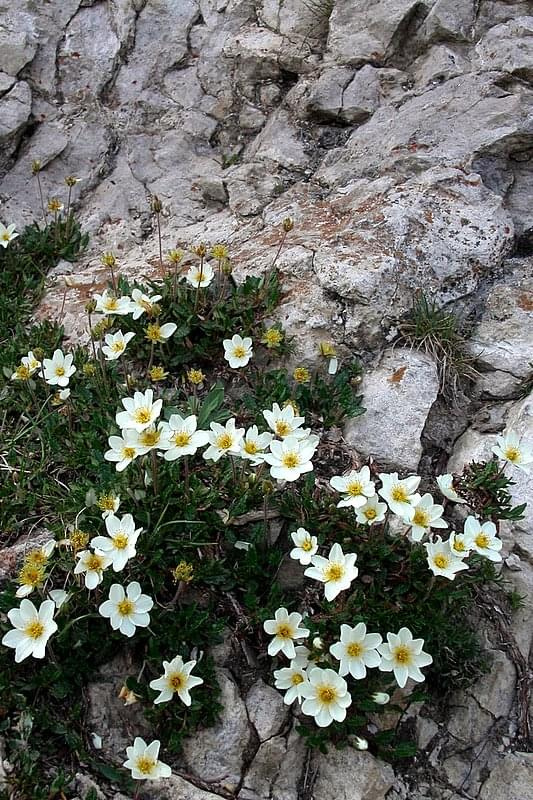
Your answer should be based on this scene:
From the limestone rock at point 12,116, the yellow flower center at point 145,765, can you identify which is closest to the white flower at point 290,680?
the yellow flower center at point 145,765

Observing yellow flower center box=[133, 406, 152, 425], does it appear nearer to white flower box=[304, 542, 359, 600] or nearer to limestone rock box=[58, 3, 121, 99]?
white flower box=[304, 542, 359, 600]

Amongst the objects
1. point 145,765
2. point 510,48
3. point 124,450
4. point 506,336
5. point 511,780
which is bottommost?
point 511,780

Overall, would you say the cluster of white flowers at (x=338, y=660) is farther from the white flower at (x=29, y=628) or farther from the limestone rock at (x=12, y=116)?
the limestone rock at (x=12, y=116)

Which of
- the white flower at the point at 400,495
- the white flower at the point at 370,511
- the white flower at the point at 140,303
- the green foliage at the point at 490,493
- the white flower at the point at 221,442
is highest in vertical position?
the white flower at the point at 140,303

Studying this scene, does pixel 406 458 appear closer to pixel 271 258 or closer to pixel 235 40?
pixel 271 258

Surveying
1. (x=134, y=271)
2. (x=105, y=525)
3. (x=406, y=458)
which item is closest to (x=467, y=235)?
(x=406, y=458)

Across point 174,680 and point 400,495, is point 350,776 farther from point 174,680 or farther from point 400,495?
point 400,495

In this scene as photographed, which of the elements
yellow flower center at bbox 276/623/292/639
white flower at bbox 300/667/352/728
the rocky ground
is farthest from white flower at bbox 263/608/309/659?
the rocky ground

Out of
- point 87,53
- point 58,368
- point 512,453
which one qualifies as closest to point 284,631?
point 512,453
